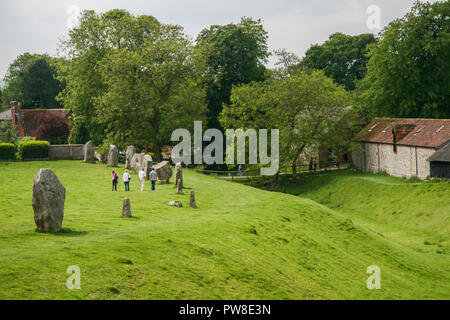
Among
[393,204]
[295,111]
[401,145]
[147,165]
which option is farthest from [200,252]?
[295,111]

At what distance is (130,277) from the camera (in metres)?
19.2

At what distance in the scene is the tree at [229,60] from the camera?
7362cm

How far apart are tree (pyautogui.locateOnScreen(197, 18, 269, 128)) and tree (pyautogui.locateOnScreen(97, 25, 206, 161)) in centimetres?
940

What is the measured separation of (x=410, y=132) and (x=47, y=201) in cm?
4530

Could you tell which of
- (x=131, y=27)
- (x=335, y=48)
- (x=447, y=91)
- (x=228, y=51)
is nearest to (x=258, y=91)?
(x=228, y=51)

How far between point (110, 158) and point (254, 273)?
36.3 m

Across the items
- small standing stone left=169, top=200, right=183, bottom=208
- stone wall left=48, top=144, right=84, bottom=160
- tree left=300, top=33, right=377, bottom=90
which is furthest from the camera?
tree left=300, top=33, right=377, bottom=90

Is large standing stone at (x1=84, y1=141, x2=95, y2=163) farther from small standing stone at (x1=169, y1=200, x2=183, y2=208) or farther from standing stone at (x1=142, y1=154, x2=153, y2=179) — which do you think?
Answer: small standing stone at (x1=169, y1=200, x2=183, y2=208)

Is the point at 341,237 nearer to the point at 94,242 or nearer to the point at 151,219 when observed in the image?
the point at 151,219

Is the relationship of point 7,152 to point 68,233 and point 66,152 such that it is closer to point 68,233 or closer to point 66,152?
point 66,152

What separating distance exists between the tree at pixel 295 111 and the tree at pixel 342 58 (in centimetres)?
3263

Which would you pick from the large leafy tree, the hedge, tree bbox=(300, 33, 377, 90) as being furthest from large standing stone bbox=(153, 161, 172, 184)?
the large leafy tree

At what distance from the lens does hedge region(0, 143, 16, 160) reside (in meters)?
57.7

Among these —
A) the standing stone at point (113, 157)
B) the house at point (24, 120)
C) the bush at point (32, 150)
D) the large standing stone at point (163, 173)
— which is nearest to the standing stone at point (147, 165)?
the large standing stone at point (163, 173)
